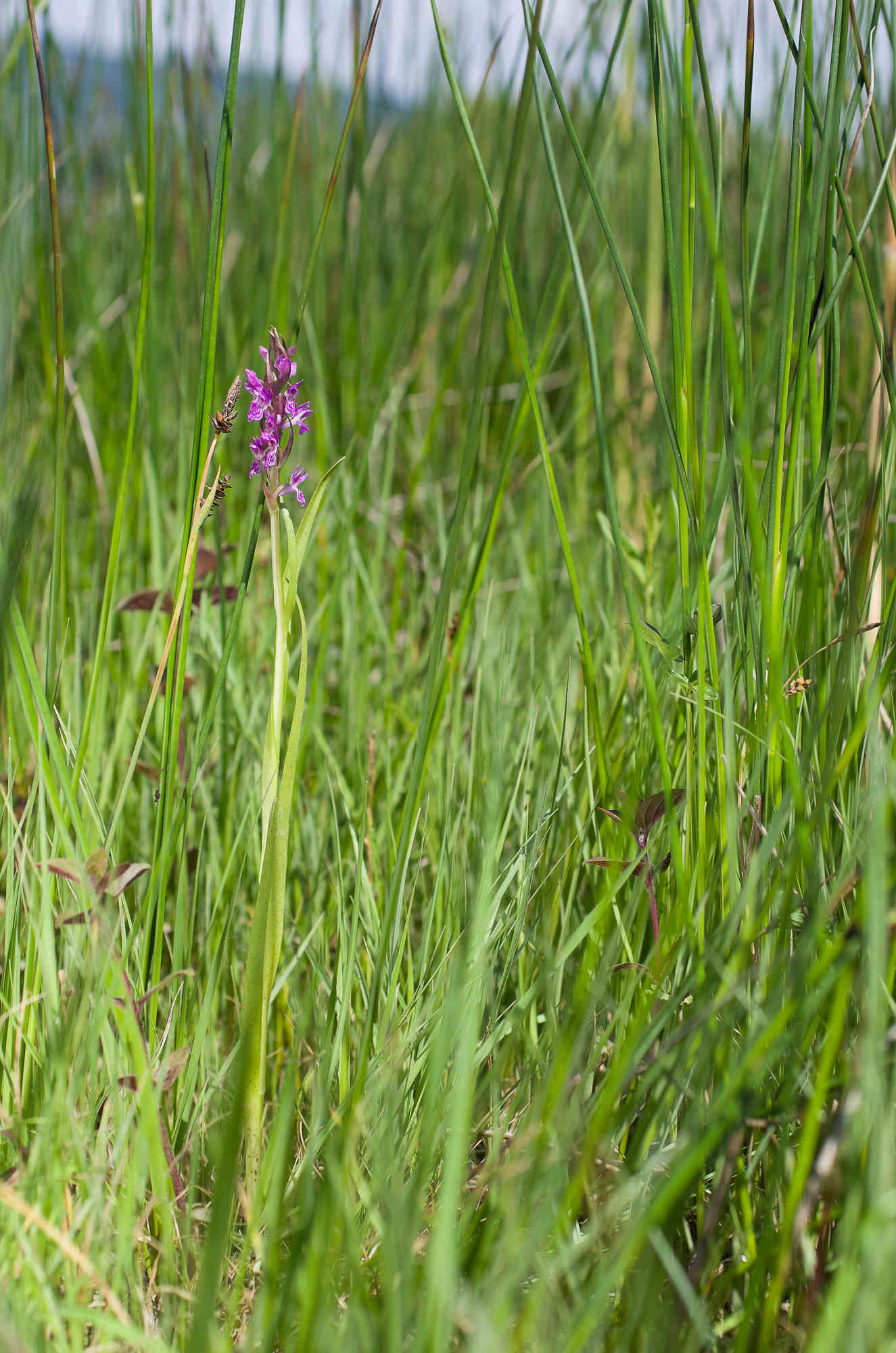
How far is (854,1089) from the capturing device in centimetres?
40

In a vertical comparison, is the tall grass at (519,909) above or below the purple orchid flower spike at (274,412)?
below

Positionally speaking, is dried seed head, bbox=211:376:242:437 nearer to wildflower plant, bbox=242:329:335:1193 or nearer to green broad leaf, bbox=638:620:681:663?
wildflower plant, bbox=242:329:335:1193

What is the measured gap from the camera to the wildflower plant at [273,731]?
54 cm

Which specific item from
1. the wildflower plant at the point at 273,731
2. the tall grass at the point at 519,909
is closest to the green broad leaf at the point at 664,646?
the tall grass at the point at 519,909

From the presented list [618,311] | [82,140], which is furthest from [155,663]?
[82,140]

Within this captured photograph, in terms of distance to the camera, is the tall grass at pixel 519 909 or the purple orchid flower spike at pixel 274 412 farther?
the purple orchid flower spike at pixel 274 412

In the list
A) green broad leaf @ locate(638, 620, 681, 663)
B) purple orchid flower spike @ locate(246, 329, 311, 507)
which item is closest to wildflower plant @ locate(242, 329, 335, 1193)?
purple orchid flower spike @ locate(246, 329, 311, 507)

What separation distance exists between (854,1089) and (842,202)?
527 mm

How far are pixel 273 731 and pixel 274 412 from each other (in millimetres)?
205

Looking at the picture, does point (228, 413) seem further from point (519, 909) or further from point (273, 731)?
point (519, 909)

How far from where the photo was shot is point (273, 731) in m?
0.56

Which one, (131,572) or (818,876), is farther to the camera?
(131,572)

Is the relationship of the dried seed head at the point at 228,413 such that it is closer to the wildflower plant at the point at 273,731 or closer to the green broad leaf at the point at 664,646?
the wildflower plant at the point at 273,731

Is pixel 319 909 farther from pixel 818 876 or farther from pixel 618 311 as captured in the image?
pixel 618 311
